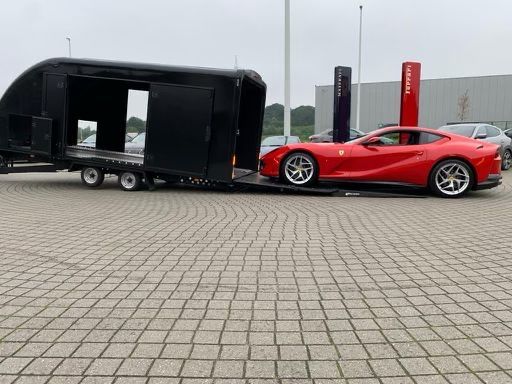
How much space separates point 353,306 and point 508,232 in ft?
12.2

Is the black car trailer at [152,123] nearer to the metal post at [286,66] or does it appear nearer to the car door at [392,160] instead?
the car door at [392,160]

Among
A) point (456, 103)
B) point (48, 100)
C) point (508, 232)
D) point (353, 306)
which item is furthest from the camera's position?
point (456, 103)

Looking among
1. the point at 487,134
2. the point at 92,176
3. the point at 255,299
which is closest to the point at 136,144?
the point at 92,176

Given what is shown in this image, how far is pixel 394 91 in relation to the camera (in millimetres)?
53656

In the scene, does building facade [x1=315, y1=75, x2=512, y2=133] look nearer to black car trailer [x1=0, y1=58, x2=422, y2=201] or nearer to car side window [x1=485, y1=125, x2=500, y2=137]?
car side window [x1=485, y1=125, x2=500, y2=137]

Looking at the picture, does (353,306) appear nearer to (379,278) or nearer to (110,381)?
(379,278)

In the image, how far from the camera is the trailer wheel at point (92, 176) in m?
11.6

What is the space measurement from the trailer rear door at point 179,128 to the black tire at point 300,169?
174 cm

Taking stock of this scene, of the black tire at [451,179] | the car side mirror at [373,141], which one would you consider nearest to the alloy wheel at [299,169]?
the car side mirror at [373,141]

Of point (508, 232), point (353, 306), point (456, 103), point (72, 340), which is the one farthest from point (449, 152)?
point (456, 103)

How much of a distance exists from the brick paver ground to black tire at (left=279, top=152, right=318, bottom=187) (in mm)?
2976

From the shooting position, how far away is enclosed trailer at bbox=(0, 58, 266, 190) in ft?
33.6

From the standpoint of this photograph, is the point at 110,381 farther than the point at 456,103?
No

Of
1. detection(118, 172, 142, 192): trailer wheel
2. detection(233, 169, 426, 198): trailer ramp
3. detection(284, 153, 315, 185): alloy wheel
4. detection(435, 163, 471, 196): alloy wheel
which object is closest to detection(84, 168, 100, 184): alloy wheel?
detection(118, 172, 142, 192): trailer wheel
